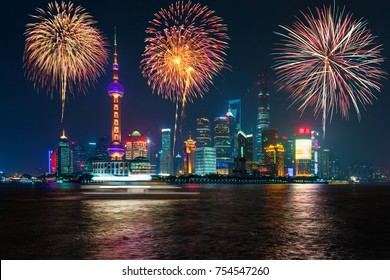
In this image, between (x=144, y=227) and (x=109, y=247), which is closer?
(x=109, y=247)

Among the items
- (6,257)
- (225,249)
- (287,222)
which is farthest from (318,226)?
(6,257)
